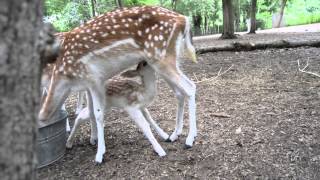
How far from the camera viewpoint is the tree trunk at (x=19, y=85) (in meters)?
1.16

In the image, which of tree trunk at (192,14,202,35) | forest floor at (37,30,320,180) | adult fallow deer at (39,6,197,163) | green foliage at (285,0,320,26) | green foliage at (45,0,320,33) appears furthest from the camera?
green foliage at (285,0,320,26)

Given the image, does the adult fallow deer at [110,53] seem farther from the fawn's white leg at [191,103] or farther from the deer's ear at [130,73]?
the deer's ear at [130,73]

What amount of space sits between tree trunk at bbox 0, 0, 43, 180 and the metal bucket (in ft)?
8.44

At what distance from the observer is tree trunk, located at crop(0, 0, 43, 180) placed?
116cm

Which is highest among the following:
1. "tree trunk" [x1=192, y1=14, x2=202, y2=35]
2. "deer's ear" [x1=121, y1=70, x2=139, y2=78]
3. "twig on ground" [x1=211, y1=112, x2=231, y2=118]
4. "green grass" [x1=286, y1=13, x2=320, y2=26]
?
"deer's ear" [x1=121, y1=70, x2=139, y2=78]

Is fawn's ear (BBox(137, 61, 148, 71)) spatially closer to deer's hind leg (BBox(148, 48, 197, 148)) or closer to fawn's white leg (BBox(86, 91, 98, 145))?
deer's hind leg (BBox(148, 48, 197, 148))

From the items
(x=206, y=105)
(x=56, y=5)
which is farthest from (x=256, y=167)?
(x=56, y=5)

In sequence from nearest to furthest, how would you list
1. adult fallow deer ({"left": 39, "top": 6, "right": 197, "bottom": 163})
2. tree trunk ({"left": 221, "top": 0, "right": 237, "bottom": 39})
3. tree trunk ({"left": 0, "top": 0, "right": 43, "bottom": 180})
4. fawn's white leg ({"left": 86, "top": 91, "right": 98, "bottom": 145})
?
tree trunk ({"left": 0, "top": 0, "right": 43, "bottom": 180}) → adult fallow deer ({"left": 39, "top": 6, "right": 197, "bottom": 163}) → fawn's white leg ({"left": 86, "top": 91, "right": 98, "bottom": 145}) → tree trunk ({"left": 221, "top": 0, "right": 237, "bottom": 39})

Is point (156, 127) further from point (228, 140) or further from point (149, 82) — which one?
point (228, 140)

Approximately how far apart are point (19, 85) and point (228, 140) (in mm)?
3225

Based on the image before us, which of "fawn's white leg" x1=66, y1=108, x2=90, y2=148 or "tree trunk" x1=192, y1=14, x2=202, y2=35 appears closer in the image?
"fawn's white leg" x1=66, y1=108, x2=90, y2=148

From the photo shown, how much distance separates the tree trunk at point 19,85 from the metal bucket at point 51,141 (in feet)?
8.44

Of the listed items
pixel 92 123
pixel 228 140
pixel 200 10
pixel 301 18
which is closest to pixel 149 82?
pixel 92 123

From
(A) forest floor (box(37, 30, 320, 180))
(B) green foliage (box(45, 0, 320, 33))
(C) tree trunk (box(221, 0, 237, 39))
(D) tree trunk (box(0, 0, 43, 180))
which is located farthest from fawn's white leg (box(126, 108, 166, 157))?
(B) green foliage (box(45, 0, 320, 33))
